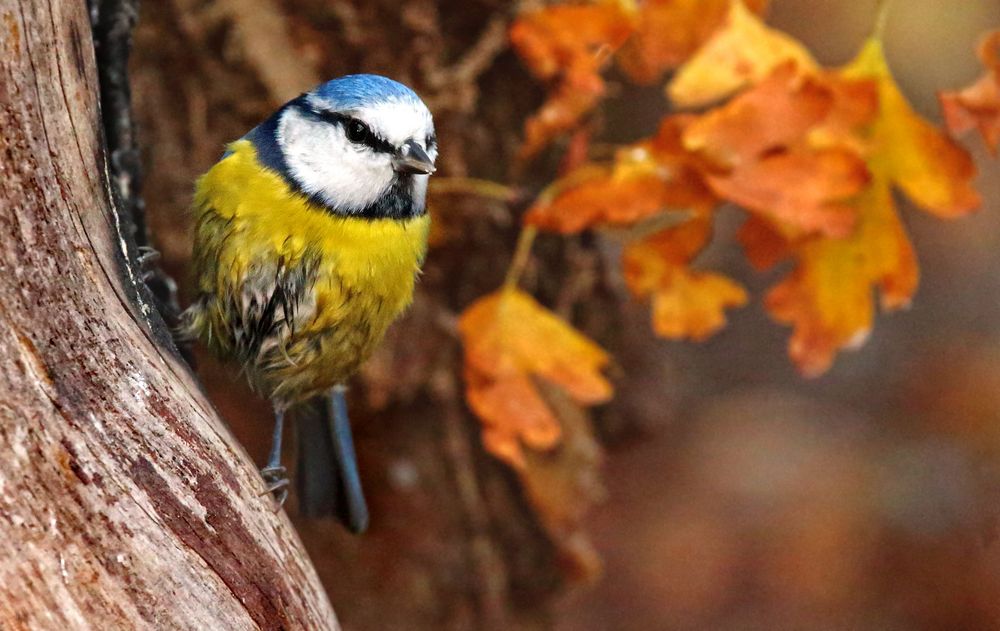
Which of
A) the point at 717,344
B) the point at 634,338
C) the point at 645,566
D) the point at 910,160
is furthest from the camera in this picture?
the point at 717,344

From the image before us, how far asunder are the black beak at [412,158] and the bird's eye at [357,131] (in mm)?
54

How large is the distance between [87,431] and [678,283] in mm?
1032

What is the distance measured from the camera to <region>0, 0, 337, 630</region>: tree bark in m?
1.16

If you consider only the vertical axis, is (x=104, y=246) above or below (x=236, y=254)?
above

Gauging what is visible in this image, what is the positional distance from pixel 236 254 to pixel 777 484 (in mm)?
2579

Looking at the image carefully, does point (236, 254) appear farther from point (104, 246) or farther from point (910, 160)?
point (910, 160)

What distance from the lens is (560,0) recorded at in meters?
2.12

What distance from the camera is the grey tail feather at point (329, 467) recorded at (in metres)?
1.86

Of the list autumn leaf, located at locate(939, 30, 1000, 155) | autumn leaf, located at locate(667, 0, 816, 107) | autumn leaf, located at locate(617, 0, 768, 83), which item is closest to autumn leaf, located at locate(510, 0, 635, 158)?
autumn leaf, located at locate(617, 0, 768, 83)

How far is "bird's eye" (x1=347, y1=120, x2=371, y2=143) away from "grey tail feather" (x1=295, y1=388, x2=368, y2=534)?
0.48m

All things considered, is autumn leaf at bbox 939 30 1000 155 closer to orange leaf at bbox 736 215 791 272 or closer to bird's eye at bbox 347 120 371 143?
orange leaf at bbox 736 215 791 272

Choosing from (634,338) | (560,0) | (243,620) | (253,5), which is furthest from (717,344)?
(243,620)

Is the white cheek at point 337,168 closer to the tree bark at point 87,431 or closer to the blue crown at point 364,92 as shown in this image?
the blue crown at point 364,92

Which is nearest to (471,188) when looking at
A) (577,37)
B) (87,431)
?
(577,37)
